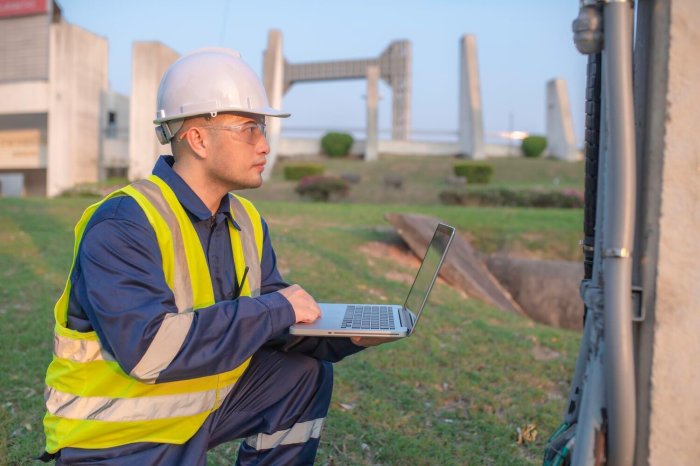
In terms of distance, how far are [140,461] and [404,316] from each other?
3.78 feet

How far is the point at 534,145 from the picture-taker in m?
37.8

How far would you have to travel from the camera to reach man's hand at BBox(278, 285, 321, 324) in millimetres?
2322

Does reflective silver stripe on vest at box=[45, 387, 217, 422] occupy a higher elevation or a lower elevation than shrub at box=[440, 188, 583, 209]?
lower

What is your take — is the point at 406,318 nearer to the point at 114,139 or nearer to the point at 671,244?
the point at 671,244

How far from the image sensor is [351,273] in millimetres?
7805

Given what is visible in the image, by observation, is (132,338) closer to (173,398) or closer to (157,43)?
(173,398)

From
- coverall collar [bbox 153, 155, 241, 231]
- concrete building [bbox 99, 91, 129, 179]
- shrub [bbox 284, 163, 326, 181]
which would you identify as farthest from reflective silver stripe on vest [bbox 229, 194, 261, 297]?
shrub [bbox 284, 163, 326, 181]

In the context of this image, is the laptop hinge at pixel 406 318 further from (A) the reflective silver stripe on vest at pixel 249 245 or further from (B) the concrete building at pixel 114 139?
(B) the concrete building at pixel 114 139

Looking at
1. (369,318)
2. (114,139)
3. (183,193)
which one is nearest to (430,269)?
(369,318)

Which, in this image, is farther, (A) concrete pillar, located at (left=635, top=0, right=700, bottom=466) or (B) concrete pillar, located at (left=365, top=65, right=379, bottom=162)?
(B) concrete pillar, located at (left=365, top=65, right=379, bottom=162)

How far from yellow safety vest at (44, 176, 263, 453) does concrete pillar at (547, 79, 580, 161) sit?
37.1 metres

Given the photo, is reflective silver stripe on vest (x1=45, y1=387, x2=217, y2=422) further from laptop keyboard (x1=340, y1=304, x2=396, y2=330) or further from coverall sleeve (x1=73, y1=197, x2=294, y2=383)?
laptop keyboard (x1=340, y1=304, x2=396, y2=330)

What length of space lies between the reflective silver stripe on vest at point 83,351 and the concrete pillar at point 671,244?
1.56 m

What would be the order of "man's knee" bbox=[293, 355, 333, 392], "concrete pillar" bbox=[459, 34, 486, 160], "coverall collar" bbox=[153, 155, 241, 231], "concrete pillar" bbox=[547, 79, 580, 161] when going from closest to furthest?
"coverall collar" bbox=[153, 155, 241, 231]
"man's knee" bbox=[293, 355, 333, 392]
"concrete pillar" bbox=[459, 34, 486, 160]
"concrete pillar" bbox=[547, 79, 580, 161]
